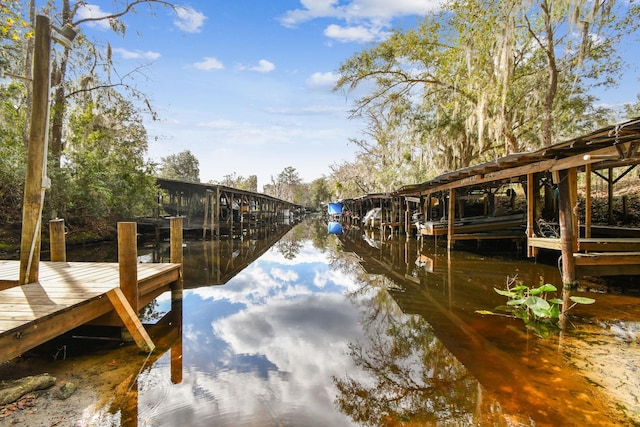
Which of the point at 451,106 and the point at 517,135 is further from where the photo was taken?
the point at 517,135

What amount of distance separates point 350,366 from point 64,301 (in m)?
3.28

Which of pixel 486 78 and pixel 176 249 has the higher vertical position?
pixel 486 78

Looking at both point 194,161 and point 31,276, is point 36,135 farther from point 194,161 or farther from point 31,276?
point 194,161

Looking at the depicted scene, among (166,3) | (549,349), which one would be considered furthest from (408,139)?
(549,349)

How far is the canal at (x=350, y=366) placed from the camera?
9.34 ft

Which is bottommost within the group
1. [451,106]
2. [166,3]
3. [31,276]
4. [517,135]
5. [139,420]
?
[139,420]

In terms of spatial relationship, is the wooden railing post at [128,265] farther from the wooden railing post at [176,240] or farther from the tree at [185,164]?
the tree at [185,164]

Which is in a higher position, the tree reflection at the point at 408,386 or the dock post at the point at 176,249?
the dock post at the point at 176,249

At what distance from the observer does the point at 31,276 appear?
4.32 m

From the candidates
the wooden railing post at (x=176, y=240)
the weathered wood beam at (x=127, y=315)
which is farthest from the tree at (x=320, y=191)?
the weathered wood beam at (x=127, y=315)

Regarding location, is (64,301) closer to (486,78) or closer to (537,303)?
(537,303)

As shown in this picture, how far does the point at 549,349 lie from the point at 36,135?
6.85 meters

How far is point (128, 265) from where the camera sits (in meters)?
4.18

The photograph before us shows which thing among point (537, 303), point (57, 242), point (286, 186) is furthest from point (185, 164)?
point (537, 303)
